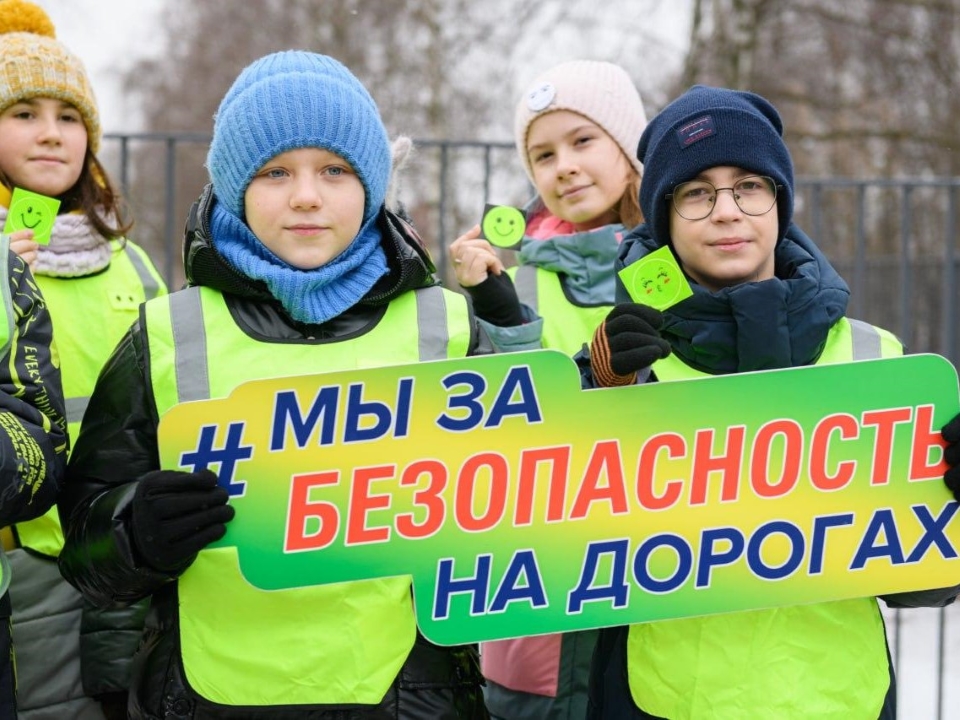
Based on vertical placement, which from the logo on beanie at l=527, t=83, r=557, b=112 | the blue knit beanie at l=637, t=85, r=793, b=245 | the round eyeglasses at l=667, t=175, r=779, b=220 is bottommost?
the round eyeglasses at l=667, t=175, r=779, b=220

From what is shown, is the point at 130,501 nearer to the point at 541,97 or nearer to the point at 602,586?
the point at 602,586

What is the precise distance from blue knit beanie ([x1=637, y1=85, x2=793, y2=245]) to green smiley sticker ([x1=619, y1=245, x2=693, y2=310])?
136 millimetres

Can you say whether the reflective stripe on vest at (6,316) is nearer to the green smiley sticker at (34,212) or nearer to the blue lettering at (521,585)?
the green smiley sticker at (34,212)

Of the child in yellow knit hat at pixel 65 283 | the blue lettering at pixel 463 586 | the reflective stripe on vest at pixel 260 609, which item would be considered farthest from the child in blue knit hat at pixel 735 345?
the child in yellow knit hat at pixel 65 283

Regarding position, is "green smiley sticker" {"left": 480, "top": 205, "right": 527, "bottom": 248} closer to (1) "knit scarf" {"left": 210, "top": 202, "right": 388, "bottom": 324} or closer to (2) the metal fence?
(2) the metal fence

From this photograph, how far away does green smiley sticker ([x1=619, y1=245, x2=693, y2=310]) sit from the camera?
70.4 inches

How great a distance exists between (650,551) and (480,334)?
478 millimetres

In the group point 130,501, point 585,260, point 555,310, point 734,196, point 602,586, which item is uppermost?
point 734,196

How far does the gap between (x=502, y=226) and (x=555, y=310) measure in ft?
0.75

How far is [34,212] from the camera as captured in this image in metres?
2.33

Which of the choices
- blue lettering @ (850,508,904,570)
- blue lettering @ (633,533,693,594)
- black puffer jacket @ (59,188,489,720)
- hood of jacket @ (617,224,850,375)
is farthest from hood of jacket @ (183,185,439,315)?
blue lettering @ (850,508,904,570)

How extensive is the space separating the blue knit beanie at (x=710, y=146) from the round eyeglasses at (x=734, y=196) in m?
0.02

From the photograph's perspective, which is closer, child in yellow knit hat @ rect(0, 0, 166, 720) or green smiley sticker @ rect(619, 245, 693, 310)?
green smiley sticker @ rect(619, 245, 693, 310)

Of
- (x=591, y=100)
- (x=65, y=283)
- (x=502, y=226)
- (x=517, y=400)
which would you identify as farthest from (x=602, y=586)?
(x=65, y=283)
